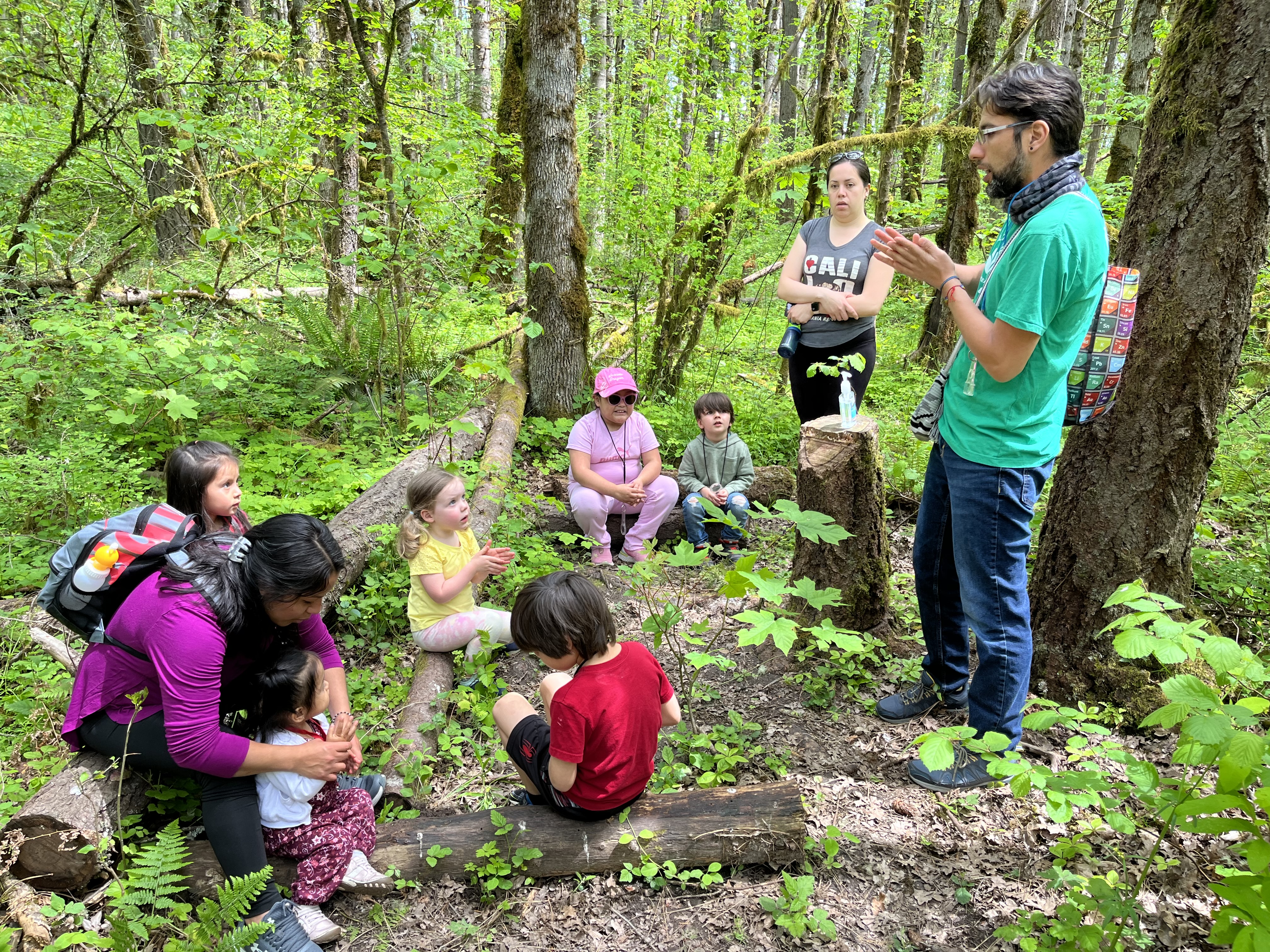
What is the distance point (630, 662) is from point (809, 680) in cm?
132

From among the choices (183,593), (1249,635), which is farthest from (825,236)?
(183,593)

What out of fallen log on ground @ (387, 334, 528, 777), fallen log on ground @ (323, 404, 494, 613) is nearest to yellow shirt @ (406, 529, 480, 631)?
fallen log on ground @ (387, 334, 528, 777)

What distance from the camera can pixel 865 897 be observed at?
2277 millimetres

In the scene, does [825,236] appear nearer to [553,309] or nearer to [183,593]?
[553,309]

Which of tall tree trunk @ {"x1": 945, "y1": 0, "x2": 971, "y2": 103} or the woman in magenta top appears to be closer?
the woman in magenta top

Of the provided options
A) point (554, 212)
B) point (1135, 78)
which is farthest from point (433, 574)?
point (1135, 78)

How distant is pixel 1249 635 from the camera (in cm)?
333

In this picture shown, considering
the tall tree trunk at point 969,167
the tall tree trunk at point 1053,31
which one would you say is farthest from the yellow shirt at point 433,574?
the tall tree trunk at point 1053,31

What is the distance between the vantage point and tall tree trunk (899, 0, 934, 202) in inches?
306

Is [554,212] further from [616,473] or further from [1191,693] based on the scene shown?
[1191,693]

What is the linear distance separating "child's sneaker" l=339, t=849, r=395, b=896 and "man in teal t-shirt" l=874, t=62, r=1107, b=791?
1.90 m

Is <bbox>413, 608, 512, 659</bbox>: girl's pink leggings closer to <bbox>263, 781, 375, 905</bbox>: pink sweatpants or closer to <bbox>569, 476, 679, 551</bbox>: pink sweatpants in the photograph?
<bbox>263, 781, 375, 905</bbox>: pink sweatpants

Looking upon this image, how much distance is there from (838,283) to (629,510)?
2.02m

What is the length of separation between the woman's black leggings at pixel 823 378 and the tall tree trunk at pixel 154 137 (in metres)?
5.10
